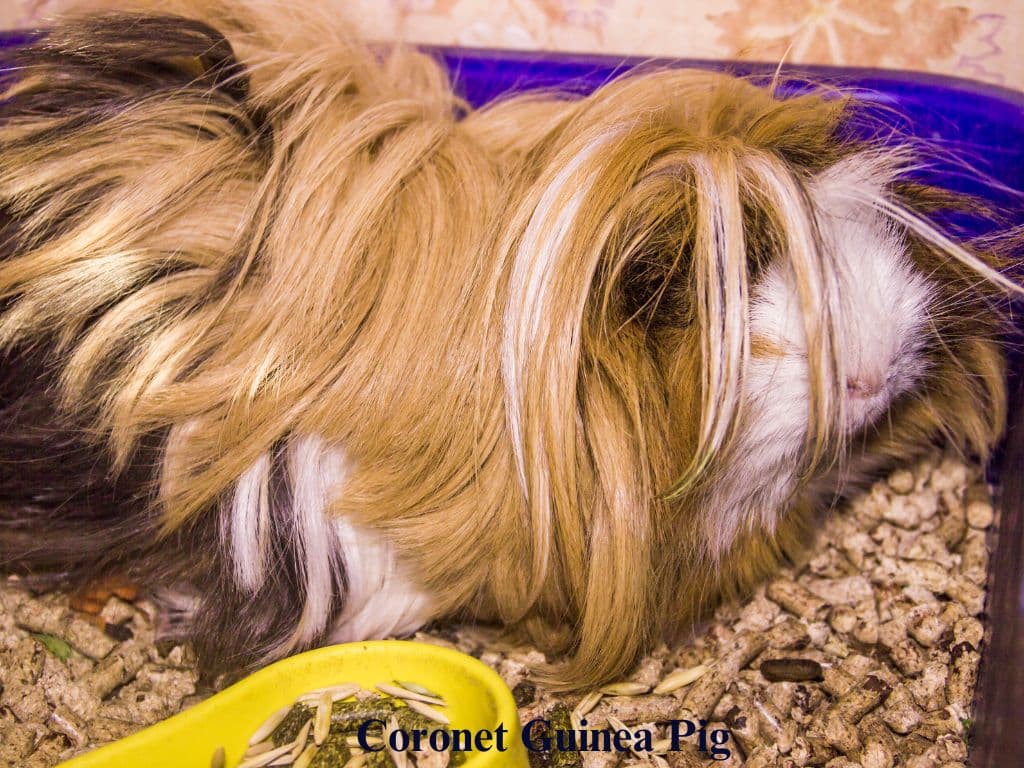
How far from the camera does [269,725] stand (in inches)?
42.4

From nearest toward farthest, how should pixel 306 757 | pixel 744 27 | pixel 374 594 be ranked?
1. pixel 306 757
2. pixel 374 594
3. pixel 744 27

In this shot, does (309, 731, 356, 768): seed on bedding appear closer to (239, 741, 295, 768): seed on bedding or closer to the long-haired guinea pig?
(239, 741, 295, 768): seed on bedding

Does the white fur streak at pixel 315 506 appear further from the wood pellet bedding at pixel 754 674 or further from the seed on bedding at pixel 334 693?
the wood pellet bedding at pixel 754 674

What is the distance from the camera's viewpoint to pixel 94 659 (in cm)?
119

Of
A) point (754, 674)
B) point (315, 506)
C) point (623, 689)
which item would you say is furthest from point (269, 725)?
point (754, 674)

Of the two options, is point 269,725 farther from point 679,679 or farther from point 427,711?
point 679,679

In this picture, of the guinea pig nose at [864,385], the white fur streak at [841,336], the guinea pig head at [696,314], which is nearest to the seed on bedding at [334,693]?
the guinea pig head at [696,314]

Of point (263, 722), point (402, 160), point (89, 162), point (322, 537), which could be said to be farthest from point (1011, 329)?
point (89, 162)

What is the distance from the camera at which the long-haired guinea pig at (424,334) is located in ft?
3.14

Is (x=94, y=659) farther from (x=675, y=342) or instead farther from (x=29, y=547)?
(x=675, y=342)

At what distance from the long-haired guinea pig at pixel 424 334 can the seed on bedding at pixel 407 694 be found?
9cm

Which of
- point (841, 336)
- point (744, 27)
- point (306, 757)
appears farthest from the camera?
point (744, 27)

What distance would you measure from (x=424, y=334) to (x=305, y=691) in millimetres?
A: 449

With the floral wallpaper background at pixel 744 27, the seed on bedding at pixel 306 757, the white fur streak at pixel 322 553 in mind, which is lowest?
the seed on bedding at pixel 306 757
